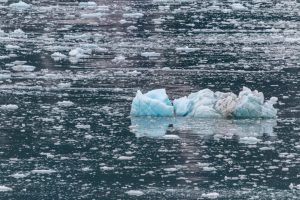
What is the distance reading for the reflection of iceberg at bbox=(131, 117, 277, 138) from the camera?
11406 mm

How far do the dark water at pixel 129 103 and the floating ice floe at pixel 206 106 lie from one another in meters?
0.18

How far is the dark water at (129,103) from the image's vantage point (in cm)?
957

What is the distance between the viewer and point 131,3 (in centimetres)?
2433

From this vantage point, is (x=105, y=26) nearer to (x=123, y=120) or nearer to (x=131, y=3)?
(x=131, y=3)

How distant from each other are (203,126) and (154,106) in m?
0.75

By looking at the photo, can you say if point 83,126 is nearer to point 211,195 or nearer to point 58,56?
point 211,195

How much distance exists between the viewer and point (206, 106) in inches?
479

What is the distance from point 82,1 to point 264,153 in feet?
47.2

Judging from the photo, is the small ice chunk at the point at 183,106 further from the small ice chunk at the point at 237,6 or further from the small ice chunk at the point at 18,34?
the small ice chunk at the point at 237,6

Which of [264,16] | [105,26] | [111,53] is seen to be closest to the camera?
[111,53]

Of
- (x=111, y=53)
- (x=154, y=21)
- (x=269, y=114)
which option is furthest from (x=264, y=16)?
(x=269, y=114)

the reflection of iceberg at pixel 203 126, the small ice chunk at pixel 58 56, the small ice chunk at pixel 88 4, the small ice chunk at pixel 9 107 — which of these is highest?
the small ice chunk at pixel 88 4

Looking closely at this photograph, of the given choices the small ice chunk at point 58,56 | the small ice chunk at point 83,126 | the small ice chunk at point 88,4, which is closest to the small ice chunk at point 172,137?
the small ice chunk at point 83,126

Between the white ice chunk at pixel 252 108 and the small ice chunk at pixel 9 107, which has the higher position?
the white ice chunk at pixel 252 108
